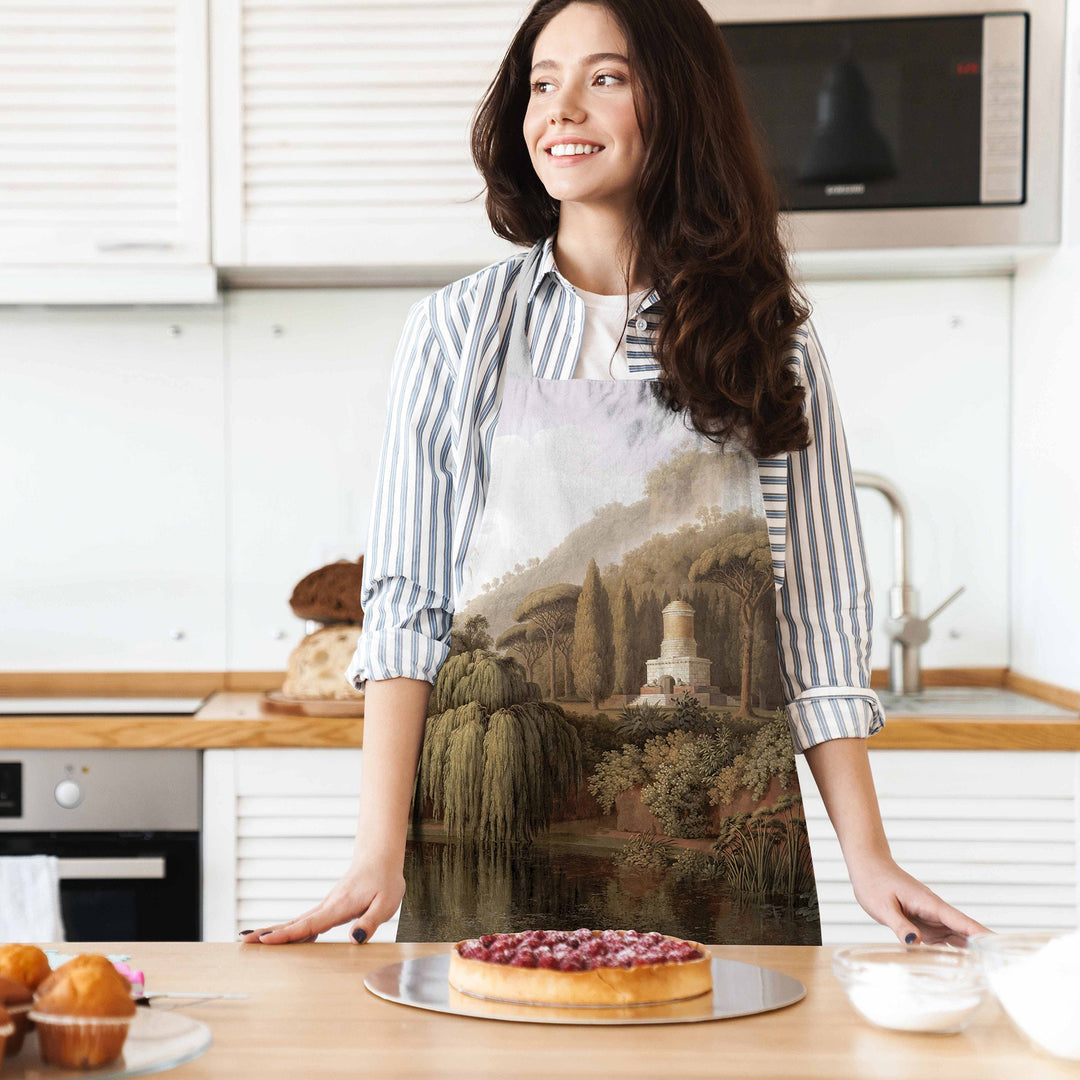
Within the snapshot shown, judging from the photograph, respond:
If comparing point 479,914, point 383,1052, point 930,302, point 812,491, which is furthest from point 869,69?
point 383,1052

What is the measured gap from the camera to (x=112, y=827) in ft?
6.24

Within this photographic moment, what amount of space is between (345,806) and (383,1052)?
1.34 meters

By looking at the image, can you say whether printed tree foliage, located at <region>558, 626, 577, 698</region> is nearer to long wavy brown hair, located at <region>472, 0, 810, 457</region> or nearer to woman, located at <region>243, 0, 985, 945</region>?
woman, located at <region>243, 0, 985, 945</region>

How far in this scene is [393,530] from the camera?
1.10 meters

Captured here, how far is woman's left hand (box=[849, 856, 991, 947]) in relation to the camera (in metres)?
0.91

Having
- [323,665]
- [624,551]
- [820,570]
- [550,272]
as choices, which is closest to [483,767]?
[624,551]

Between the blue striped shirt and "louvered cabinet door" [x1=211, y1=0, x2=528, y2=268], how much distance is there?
96 cm

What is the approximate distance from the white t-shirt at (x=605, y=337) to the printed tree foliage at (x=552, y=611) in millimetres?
201

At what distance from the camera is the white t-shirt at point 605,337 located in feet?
3.83

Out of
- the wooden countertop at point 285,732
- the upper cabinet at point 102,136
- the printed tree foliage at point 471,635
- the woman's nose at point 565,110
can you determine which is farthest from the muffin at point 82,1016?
the upper cabinet at point 102,136

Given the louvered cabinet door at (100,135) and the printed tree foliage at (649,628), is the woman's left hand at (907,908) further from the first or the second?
the louvered cabinet door at (100,135)

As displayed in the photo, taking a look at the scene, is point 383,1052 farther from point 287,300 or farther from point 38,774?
point 287,300

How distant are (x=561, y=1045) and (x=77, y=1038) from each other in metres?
0.23

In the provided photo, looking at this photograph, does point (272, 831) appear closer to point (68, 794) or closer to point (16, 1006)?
point (68, 794)
